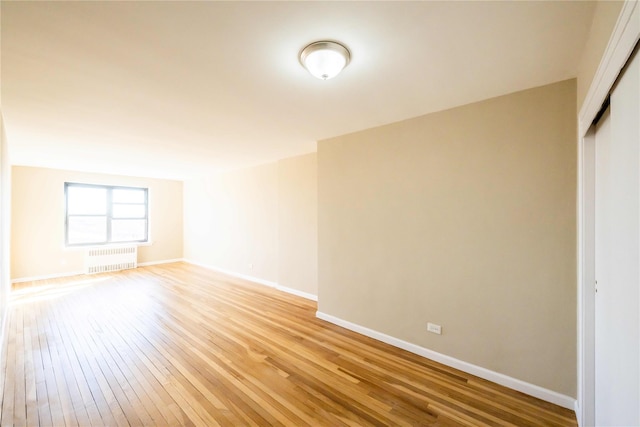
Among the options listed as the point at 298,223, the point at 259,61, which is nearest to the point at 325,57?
the point at 259,61

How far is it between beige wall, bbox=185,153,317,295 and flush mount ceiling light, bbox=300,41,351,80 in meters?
2.65

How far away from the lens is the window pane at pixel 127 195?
668 cm

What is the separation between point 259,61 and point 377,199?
6.37 ft

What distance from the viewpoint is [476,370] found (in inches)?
93.2

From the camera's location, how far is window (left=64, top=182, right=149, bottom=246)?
6.09m

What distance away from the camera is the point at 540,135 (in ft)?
6.82

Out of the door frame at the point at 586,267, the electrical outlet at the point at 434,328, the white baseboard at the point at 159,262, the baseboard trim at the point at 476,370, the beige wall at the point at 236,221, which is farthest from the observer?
the white baseboard at the point at 159,262

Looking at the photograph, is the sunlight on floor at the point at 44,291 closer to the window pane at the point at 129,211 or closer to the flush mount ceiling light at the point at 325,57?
the window pane at the point at 129,211

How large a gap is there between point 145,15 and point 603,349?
3.15 m

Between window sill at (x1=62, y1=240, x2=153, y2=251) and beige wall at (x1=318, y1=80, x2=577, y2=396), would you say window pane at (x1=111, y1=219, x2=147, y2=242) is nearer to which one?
window sill at (x1=62, y1=240, x2=153, y2=251)

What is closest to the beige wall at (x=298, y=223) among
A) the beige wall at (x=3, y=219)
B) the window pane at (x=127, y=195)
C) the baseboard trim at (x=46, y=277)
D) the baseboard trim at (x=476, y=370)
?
the baseboard trim at (x=476, y=370)

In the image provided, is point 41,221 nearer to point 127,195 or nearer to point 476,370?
point 127,195

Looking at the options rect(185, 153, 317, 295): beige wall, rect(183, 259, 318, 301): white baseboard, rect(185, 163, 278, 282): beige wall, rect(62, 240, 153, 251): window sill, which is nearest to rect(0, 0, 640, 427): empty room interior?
rect(183, 259, 318, 301): white baseboard

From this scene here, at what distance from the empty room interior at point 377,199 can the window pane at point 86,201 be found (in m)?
2.83
